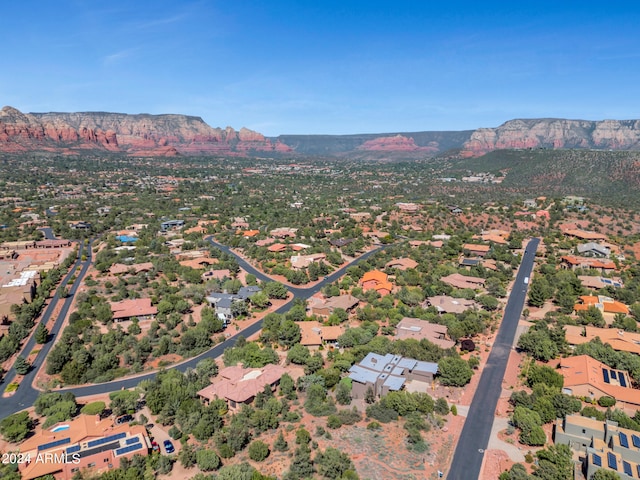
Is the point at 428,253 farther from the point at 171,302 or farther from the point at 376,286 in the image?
the point at 171,302

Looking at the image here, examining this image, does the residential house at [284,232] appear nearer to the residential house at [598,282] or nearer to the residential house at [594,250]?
the residential house at [598,282]

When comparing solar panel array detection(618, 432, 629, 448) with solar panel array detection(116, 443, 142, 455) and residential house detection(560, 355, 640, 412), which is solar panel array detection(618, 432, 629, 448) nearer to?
residential house detection(560, 355, 640, 412)

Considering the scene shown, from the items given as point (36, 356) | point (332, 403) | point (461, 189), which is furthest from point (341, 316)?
point (461, 189)

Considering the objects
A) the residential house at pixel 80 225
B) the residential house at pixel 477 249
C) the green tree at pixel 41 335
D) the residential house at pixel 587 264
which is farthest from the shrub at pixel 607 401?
the residential house at pixel 80 225

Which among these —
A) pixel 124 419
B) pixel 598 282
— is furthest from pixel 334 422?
pixel 598 282

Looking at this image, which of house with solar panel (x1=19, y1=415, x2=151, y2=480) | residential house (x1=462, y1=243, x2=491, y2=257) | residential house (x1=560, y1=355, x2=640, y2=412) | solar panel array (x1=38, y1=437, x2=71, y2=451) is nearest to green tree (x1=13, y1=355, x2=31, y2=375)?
house with solar panel (x1=19, y1=415, x2=151, y2=480)

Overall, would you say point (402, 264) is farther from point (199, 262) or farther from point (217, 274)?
point (199, 262)
